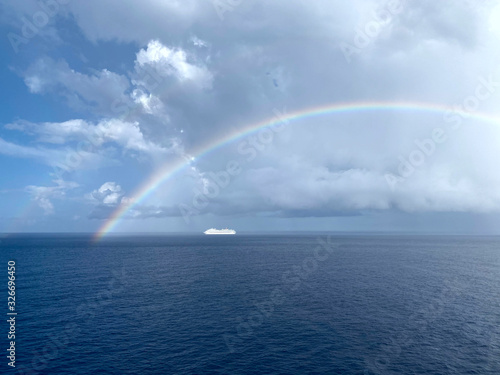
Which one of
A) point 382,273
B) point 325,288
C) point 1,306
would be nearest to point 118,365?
point 1,306

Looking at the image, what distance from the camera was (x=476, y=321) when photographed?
227 ft

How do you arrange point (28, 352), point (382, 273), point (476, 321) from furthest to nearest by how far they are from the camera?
point (382, 273), point (476, 321), point (28, 352)

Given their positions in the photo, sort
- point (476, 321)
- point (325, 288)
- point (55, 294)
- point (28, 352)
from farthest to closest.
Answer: point (325, 288), point (55, 294), point (476, 321), point (28, 352)

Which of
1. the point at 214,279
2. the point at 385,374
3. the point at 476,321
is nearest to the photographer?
the point at 385,374

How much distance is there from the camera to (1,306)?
78.7m

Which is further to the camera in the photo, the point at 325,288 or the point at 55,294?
the point at 325,288

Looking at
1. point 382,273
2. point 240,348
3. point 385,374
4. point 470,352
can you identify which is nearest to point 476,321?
point 470,352

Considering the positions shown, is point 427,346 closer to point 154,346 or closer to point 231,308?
point 231,308

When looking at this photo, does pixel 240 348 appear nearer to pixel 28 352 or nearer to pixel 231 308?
pixel 231 308

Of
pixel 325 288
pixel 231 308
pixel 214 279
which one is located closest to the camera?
pixel 231 308

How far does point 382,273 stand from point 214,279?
68284 mm

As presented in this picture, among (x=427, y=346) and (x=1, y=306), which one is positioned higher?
(x=1, y=306)

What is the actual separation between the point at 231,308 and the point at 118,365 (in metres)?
33.5

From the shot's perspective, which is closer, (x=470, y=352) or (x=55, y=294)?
(x=470, y=352)
